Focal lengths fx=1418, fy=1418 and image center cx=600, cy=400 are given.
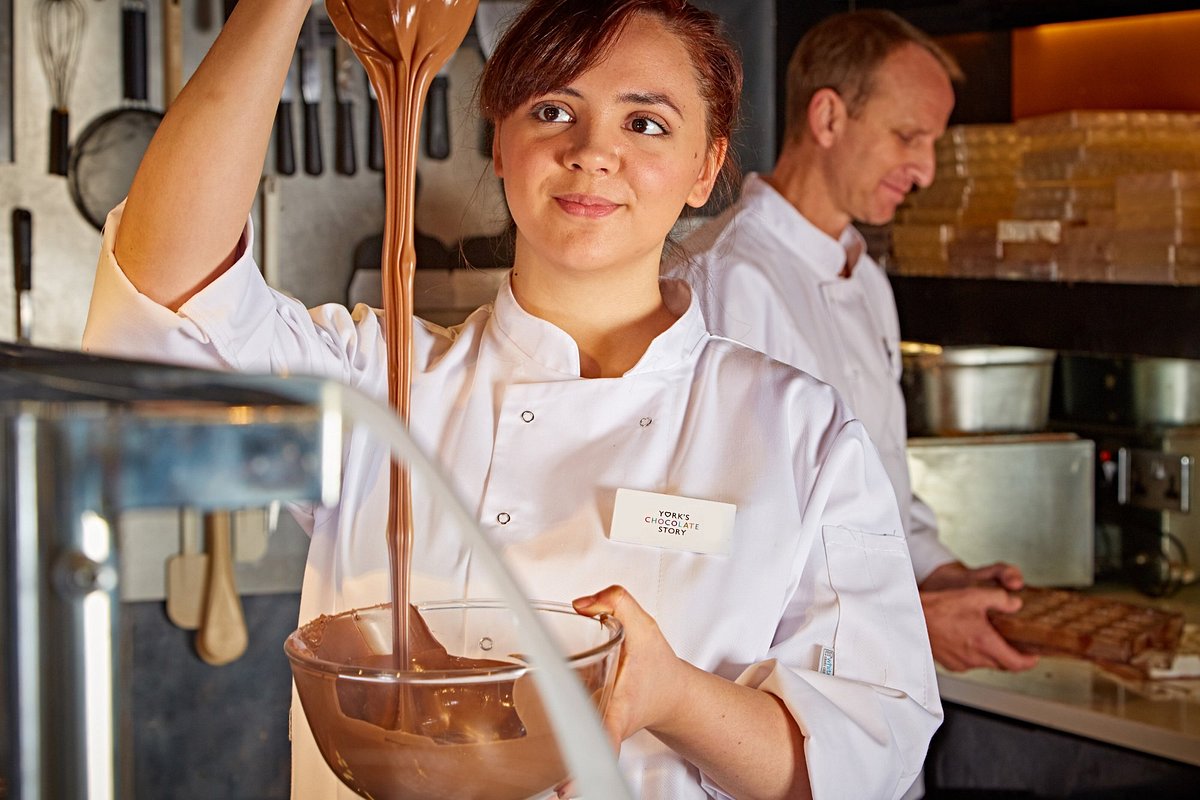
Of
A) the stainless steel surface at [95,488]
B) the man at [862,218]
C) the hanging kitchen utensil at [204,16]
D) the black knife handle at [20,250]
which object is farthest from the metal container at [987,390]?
the stainless steel surface at [95,488]

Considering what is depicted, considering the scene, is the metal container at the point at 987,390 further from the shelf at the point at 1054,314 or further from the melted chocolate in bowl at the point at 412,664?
the melted chocolate in bowl at the point at 412,664

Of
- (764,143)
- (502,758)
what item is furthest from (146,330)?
(764,143)

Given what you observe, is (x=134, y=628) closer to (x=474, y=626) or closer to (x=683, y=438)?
(x=474, y=626)

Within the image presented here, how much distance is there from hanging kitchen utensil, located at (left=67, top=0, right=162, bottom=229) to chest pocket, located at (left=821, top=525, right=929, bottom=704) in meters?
1.84

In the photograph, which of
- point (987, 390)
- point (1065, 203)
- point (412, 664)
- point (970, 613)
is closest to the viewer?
point (412, 664)

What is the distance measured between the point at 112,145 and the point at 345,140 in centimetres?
43

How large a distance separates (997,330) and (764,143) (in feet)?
2.33

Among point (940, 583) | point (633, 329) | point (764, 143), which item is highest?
point (764, 143)

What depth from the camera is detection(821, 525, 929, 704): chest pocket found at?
1221 millimetres

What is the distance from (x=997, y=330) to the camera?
8.80 ft

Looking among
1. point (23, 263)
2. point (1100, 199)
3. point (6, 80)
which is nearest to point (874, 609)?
point (1100, 199)

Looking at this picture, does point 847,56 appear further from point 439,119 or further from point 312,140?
point 312,140

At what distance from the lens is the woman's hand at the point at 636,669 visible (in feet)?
2.84

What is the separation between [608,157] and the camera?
1.25m
